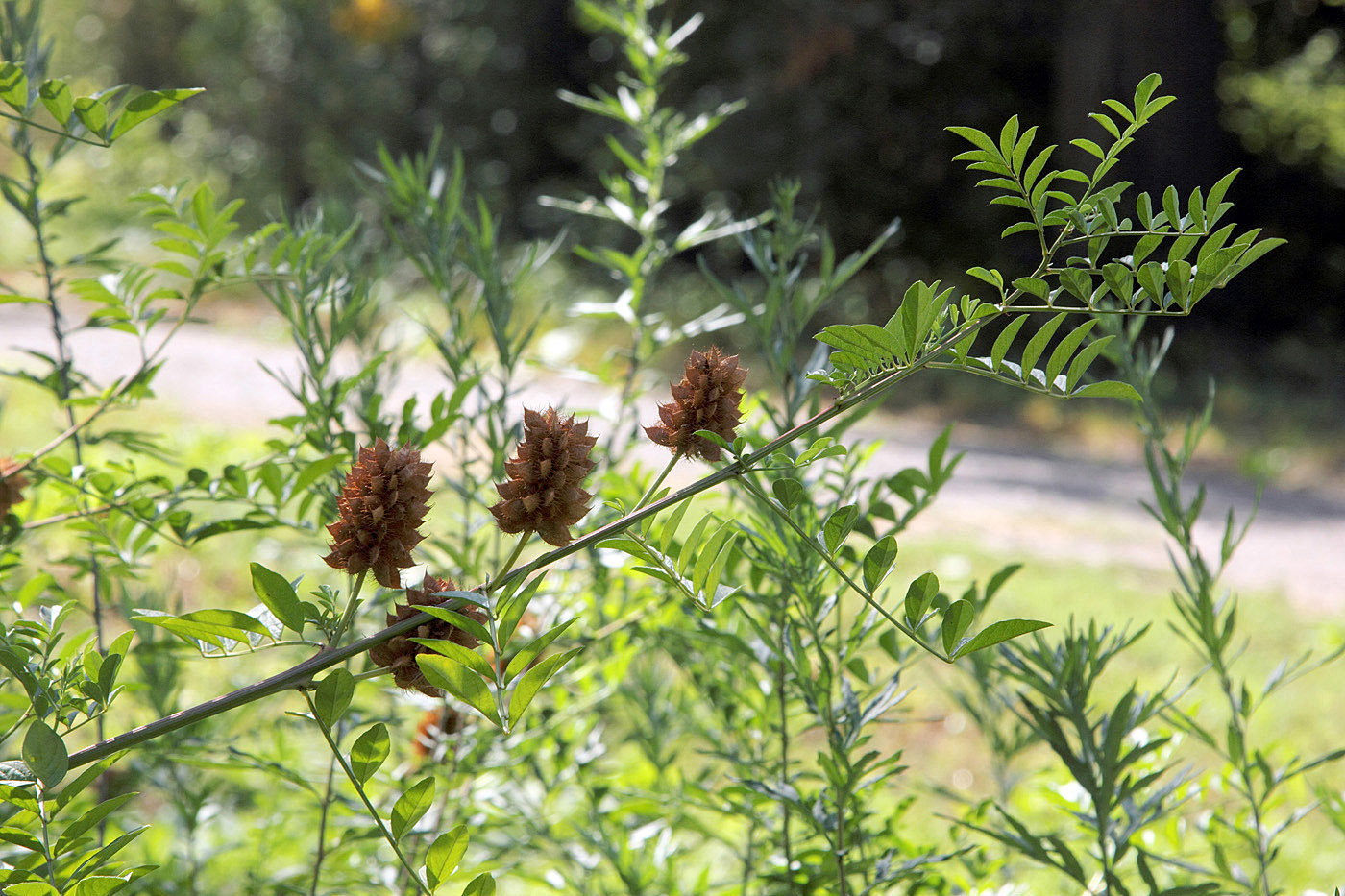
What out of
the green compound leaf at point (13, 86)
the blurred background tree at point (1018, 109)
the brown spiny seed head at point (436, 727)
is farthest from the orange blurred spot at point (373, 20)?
the green compound leaf at point (13, 86)

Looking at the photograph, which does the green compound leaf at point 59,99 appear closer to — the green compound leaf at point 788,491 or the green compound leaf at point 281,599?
the green compound leaf at point 281,599

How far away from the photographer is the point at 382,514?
56cm

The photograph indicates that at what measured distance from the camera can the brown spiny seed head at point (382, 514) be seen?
0.56 meters

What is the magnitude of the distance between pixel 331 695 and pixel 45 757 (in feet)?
0.45

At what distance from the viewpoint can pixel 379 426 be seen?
95 cm

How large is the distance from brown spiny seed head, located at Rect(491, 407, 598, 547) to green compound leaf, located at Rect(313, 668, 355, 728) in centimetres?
12

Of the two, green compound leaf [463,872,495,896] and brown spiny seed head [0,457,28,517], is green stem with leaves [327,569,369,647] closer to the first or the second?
green compound leaf [463,872,495,896]

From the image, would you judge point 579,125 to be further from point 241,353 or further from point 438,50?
point 241,353

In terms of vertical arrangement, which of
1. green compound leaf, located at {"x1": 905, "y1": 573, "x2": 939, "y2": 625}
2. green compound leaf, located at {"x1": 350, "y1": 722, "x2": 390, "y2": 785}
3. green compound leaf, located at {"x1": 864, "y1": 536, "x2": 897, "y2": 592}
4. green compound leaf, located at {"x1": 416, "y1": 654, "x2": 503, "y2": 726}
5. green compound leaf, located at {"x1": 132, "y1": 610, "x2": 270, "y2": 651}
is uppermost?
green compound leaf, located at {"x1": 864, "y1": 536, "x2": 897, "y2": 592}

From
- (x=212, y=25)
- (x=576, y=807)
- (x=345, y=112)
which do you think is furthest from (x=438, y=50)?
(x=576, y=807)

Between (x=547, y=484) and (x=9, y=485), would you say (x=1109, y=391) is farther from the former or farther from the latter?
(x=9, y=485)

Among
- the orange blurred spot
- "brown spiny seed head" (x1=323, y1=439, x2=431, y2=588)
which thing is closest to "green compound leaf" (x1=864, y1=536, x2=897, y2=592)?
"brown spiny seed head" (x1=323, y1=439, x2=431, y2=588)

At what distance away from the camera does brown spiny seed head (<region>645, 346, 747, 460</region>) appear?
23.3 inches

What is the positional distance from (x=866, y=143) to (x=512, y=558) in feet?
28.5
